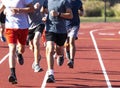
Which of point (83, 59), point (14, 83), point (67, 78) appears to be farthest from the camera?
point (83, 59)

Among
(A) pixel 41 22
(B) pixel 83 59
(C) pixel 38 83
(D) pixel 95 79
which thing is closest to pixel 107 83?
(D) pixel 95 79

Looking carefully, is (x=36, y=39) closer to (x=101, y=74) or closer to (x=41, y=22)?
(x=41, y=22)

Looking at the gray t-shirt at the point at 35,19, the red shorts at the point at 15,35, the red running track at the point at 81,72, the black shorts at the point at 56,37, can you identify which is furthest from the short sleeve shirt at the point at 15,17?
the gray t-shirt at the point at 35,19

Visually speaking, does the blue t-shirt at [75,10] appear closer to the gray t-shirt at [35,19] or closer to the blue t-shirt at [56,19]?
the gray t-shirt at [35,19]

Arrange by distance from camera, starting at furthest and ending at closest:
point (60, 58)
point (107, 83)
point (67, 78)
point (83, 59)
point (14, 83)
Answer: point (83, 59) < point (60, 58) < point (67, 78) < point (107, 83) < point (14, 83)

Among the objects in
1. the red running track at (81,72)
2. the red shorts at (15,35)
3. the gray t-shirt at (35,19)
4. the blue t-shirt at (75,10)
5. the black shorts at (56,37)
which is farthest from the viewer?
the blue t-shirt at (75,10)

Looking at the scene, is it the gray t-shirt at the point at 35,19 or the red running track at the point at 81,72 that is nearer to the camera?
the red running track at the point at 81,72

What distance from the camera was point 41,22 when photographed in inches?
483

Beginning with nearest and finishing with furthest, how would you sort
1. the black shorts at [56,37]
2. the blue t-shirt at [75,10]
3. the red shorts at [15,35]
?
the red shorts at [15,35]
the black shorts at [56,37]
the blue t-shirt at [75,10]

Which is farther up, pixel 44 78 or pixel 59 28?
pixel 59 28

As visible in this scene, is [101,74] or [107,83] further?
[101,74]

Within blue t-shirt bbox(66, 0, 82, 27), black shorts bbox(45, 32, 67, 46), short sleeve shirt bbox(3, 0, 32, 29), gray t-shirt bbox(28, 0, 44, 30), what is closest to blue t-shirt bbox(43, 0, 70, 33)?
black shorts bbox(45, 32, 67, 46)

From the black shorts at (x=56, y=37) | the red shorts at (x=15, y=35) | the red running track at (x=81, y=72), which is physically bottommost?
the red running track at (x=81, y=72)

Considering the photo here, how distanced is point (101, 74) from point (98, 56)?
4214 millimetres
